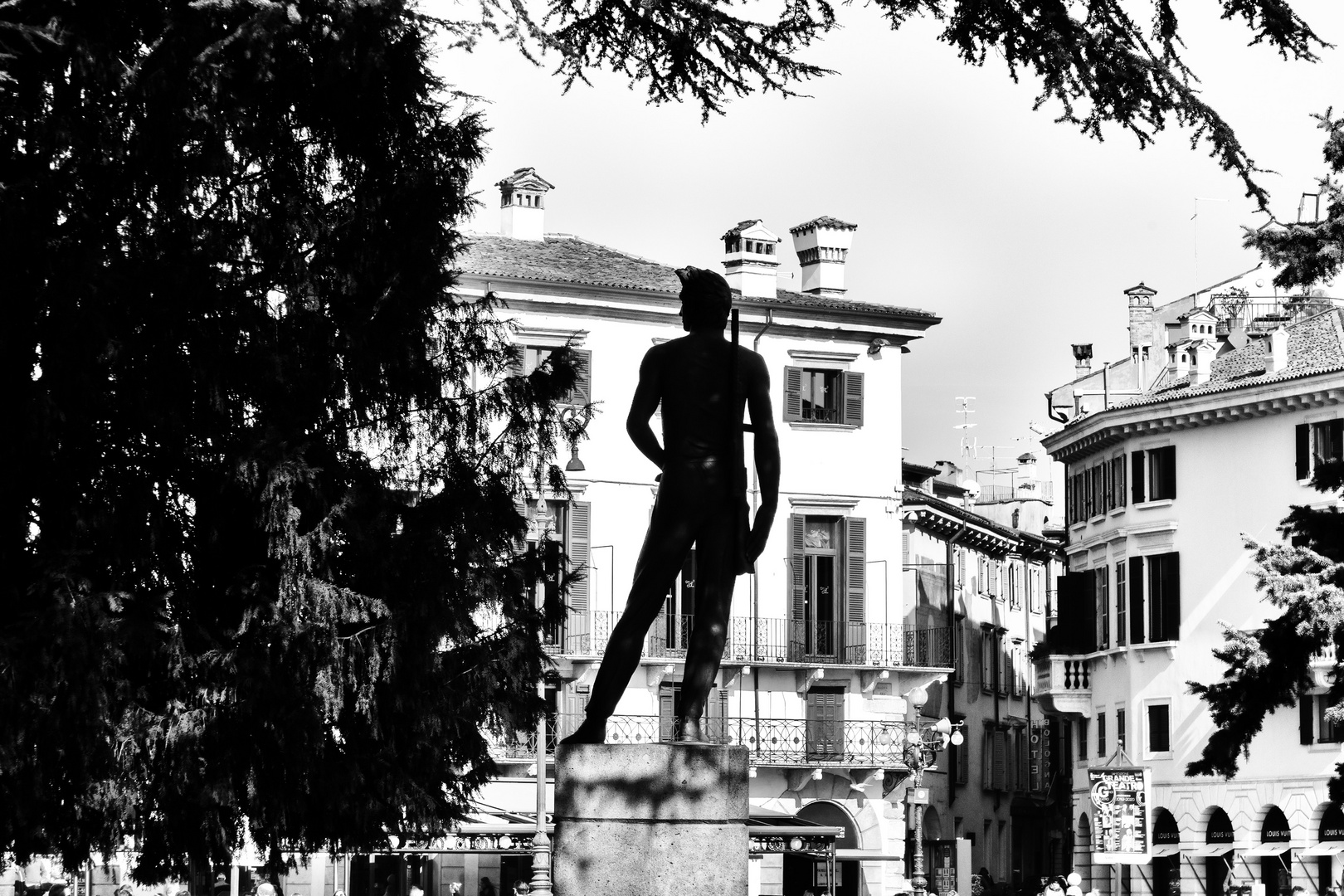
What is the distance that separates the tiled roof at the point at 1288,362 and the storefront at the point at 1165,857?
356 inches

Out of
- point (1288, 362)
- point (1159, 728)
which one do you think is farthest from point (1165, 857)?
point (1288, 362)

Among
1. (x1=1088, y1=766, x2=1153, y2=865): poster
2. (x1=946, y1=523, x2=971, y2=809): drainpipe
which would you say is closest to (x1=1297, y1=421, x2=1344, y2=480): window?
(x1=946, y1=523, x2=971, y2=809): drainpipe

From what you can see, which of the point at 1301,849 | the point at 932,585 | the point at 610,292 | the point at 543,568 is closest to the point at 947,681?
the point at 932,585

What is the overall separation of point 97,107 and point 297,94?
6.82 ft

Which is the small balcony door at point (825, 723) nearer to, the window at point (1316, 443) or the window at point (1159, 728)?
the window at point (1159, 728)

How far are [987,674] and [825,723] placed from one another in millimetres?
22640

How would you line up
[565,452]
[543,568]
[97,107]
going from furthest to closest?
[565,452] → [543,568] → [97,107]

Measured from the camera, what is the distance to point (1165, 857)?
166 ft

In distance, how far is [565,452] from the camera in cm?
4225

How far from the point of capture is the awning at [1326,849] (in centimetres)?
4584

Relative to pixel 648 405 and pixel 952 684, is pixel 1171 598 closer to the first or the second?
pixel 952 684

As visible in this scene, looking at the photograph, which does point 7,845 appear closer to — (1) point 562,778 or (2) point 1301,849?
(1) point 562,778

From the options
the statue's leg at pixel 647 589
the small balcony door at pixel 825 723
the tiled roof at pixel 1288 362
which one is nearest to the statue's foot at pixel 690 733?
the statue's leg at pixel 647 589

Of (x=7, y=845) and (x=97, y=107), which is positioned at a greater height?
(x=97, y=107)
